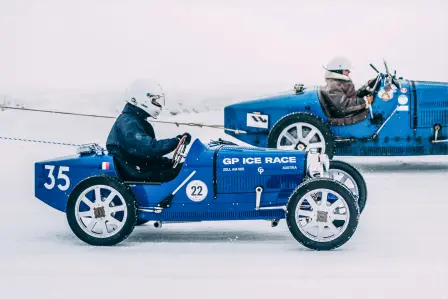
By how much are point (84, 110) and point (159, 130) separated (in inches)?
143

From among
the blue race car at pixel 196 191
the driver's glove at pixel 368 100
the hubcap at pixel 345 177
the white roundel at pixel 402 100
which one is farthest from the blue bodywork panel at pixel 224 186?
the white roundel at pixel 402 100

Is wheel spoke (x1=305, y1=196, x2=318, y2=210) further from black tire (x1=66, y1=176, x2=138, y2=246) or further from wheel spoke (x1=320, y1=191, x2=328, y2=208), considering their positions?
black tire (x1=66, y1=176, x2=138, y2=246)

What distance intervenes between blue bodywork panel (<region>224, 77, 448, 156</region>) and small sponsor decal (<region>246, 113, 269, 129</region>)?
0.01 m

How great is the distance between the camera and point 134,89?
9.82 m

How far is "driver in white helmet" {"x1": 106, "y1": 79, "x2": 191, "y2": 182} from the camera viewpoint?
9617mm

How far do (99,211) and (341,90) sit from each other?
6059mm

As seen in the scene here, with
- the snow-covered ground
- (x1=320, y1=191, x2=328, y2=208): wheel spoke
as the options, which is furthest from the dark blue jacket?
(x1=320, y1=191, x2=328, y2=208): wheel spoke

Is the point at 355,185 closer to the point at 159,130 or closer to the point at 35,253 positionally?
the point at 35,253

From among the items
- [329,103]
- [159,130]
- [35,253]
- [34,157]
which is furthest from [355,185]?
[159,130]

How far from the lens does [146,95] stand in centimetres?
977

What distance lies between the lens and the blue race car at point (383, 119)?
1483 cm

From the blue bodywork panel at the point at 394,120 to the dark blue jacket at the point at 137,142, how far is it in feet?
16.9

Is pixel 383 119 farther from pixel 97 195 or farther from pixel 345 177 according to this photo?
pixel 97 195

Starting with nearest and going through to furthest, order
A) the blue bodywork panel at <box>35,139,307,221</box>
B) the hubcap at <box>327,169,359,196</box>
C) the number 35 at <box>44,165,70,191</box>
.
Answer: the blue bodywork panel at <box>35,139,307,221</box> → the number 35 at <box>44,165,70,191</box> → the hubcap at <box>327,169,359,196</box>
